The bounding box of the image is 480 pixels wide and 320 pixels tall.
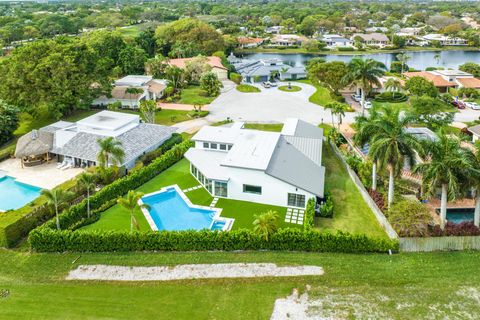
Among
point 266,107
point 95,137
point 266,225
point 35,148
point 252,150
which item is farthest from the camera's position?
point 266,107

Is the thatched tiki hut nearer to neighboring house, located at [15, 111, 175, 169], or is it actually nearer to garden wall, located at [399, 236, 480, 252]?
neighboring house, located at [15, 111, 175, 169]

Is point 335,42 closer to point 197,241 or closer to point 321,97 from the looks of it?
point 321,97

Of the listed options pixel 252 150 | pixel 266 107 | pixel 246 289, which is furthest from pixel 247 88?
pixel 246 289

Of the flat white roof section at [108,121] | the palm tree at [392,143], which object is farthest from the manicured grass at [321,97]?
the palm tree at [392,143]

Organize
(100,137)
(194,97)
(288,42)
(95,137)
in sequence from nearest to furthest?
(100,137) < (95,137) < (194,97) < (288,42)

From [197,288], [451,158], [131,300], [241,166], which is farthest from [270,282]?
[451,158]

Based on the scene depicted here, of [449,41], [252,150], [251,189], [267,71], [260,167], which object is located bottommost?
[251,189]

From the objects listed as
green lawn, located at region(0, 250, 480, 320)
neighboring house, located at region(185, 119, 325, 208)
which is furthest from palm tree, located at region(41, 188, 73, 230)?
neighboring house, located at region(185, 119, 325, 208)

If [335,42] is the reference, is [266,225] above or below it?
below
